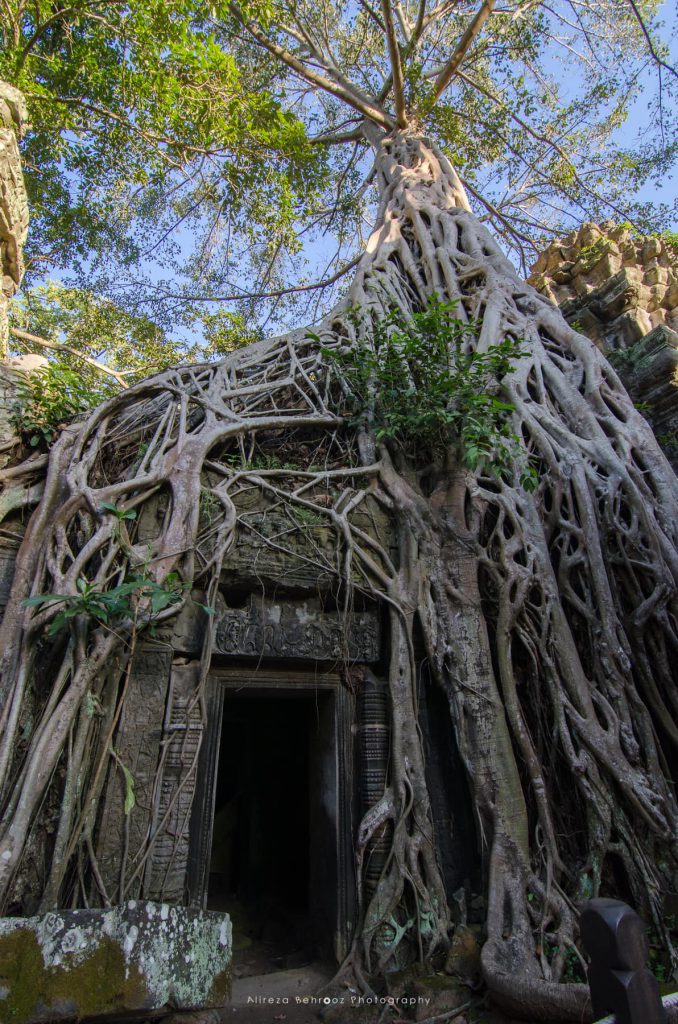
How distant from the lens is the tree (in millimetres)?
2426

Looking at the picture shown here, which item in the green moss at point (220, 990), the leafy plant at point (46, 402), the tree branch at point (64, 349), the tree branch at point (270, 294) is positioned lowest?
the green moss at point (220, 990)

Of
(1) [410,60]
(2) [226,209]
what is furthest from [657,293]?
(2) [226,209]

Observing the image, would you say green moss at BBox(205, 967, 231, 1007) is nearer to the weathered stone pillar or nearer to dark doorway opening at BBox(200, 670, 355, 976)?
dark doorway opening at BBox(200, 670, 355, 976)

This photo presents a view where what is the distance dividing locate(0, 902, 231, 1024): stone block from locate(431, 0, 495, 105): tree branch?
27.2 feet

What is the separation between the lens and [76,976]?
1.54 m

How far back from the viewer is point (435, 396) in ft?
11.7

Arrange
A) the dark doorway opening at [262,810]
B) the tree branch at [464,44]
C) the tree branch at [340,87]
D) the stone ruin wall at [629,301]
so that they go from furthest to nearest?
the tree branch at [340,87] → the tree branch at [464,44] → the stone ruin wall at [629,301] → the dark doorway opening at [262,810]

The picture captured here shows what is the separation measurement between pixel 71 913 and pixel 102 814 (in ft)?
2.95

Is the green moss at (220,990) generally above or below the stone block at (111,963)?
below

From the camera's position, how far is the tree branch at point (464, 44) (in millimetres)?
6363

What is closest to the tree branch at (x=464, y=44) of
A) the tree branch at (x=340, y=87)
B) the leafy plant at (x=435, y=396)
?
the tree branch at (x=340, y=87)

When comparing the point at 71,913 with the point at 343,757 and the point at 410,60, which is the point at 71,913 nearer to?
the point at 343,757

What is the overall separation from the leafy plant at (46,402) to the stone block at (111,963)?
241cm

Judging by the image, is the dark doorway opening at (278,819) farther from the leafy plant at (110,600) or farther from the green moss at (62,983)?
the green moss at (62,983)
